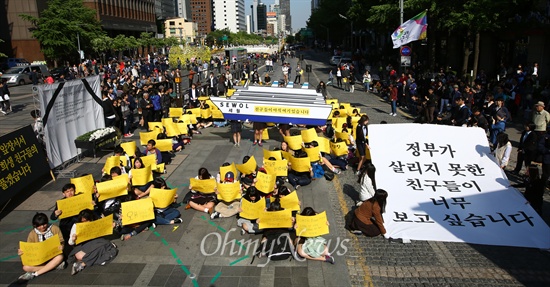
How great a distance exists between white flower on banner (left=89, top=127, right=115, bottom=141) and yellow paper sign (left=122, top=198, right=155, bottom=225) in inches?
263

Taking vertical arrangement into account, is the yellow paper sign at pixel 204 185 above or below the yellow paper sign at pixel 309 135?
below

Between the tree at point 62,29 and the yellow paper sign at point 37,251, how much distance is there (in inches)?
2051

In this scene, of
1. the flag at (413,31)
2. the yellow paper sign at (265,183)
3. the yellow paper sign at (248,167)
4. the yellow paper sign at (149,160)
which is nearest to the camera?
the yellow paper sign at (265,183)

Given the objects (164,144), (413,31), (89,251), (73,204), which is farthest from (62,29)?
(89,251)

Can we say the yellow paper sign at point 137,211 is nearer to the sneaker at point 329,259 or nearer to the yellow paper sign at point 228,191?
the yellow paper sign at point 228,191

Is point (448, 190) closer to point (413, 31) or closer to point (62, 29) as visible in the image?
point (413, 31)

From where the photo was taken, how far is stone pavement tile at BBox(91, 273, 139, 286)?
7.32m

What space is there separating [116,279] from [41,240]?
5.46 ft

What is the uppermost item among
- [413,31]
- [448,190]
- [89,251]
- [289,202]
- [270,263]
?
[413,31]

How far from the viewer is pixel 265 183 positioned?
10094 mm

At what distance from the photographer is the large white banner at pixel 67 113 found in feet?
43.2

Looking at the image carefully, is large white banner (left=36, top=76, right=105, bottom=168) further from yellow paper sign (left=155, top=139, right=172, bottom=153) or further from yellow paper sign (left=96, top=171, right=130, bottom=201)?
yellow paper sign (left=96, top=171, right=130, bottom=201)

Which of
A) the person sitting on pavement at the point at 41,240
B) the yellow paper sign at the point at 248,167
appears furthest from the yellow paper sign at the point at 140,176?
the person sitting on pavement at the point at 41,240

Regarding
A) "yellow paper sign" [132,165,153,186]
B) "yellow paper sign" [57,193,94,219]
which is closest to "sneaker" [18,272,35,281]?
"yellow paper sign" [57,193,94,219]
